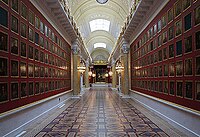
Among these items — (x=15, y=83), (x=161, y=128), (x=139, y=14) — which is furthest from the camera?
(x=139, y=14)

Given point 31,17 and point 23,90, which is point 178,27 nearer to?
point 31,17

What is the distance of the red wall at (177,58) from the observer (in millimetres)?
6215

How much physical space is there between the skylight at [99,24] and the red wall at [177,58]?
2095 cm

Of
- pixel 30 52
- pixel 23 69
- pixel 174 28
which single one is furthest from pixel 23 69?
pixel 174 28

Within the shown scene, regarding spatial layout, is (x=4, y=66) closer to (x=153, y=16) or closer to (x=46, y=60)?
(x=46, y=60)

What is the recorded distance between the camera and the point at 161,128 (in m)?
7.68

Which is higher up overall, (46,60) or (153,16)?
(153,16)

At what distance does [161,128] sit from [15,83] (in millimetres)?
5266

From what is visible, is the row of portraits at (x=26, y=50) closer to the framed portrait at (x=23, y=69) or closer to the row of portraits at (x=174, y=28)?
the framed portrait at (x=23, y=69)

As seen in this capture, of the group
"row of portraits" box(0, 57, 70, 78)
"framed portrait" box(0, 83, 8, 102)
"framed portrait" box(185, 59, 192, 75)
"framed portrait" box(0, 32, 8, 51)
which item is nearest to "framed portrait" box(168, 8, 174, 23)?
"framed portrait" box(185, 59, 192, 75)

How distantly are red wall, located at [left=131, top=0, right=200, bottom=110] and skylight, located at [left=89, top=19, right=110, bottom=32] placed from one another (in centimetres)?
2095

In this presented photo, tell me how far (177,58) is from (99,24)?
27236 millimetres

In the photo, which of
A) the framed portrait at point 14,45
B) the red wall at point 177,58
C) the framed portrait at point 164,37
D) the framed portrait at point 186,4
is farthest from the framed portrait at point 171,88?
the framed portrait at point 14,45

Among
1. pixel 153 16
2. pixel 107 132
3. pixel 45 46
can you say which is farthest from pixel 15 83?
pixel 153 16
